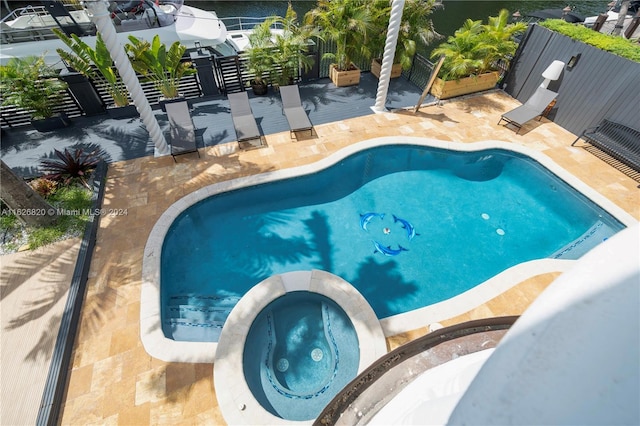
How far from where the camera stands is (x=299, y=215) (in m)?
9.31

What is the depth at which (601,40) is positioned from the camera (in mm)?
10594

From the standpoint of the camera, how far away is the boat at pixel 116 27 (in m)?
12.5

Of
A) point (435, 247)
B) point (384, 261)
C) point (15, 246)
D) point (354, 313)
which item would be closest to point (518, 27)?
point (435, 247)

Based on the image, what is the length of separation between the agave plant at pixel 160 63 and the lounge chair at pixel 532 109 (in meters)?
12.7

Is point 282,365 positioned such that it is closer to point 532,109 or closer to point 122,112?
point 122,112

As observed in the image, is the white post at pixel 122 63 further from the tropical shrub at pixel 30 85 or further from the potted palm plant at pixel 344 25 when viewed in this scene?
the potted palm plant at pixel 344 25

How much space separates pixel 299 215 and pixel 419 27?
9626 mm

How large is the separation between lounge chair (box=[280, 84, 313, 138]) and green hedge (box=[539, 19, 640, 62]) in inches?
414

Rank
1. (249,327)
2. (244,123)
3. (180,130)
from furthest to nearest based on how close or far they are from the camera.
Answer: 1. (244,123)
2. (180,130)
3. (249,327)

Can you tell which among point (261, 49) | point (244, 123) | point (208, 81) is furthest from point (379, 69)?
point (208, 81)

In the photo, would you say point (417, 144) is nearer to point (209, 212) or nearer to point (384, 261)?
point (384, 261)

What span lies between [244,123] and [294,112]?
6.54ft

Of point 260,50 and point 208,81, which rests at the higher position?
point 260,50

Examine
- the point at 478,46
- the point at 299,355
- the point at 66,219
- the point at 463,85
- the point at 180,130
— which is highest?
the point at 478,46
